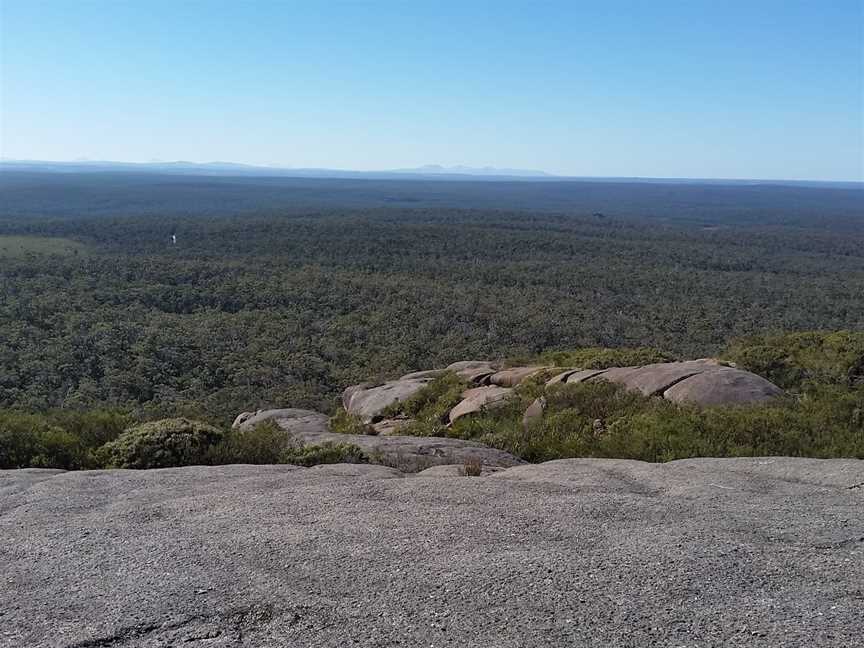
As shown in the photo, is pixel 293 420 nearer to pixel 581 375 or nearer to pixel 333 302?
pixel 581 375

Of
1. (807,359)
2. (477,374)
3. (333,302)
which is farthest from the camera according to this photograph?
(333,302)

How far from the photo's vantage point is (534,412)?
1346 centimetres

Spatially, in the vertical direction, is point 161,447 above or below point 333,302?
above

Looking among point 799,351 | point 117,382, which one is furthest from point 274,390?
point 799,351

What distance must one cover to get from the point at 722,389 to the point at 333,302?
36.2 meters

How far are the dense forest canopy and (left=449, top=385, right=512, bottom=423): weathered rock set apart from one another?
666 cm

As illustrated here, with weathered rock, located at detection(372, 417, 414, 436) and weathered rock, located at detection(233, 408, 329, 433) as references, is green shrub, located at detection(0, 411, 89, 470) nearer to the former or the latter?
weathered rock, located at detection(233, 408, 329, 433)

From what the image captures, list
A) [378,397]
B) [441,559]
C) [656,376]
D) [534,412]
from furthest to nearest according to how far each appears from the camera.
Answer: [378,397], [656,376], [534,412], [441,559]

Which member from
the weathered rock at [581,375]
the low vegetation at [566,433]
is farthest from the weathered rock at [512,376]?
the low vegetation at [566,433]

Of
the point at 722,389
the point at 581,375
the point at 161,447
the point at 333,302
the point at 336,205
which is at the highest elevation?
the point at 722,389

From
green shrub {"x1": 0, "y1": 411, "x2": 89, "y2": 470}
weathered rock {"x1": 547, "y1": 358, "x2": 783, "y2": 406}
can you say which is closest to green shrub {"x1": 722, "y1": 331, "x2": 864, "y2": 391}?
weathered rock {"x1": 547, "y1": 358, "x2": 783, "y2": 406}

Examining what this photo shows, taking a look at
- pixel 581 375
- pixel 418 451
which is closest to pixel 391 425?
pixel 581 375

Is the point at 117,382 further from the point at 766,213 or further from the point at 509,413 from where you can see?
the point at 766,213

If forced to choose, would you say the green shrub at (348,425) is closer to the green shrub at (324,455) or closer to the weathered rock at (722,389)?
the green shrub at (324,455)
